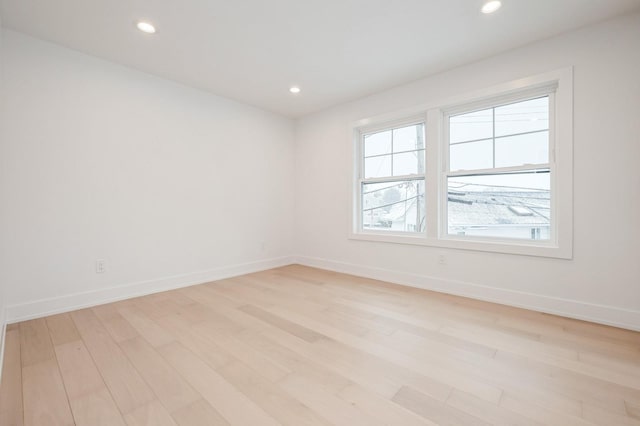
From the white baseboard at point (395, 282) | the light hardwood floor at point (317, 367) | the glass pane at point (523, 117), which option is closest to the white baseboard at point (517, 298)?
the white baseboard at point (395, 282)

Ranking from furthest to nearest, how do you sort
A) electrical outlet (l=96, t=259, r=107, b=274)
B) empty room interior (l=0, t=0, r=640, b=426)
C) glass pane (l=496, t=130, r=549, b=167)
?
electrical outlet (l=96, t=259, r=107, b=274) < glass pane (l=496, t=130, r=549, b=167) < empty room interior (l=0, t=0, r=640, b=426)

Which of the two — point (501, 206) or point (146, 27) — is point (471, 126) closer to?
point (501, 206)

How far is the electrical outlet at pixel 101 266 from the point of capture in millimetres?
2738

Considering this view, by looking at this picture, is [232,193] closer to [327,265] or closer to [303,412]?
[327,265]

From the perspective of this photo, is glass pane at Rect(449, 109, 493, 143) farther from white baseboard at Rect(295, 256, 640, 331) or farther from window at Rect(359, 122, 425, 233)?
white baseboard at Rect(295, 256, 640, 331)

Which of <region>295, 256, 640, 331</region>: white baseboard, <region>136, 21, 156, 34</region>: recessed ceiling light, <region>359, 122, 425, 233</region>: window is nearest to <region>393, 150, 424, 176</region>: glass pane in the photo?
<region>359, 122, 425, 233</region>: window

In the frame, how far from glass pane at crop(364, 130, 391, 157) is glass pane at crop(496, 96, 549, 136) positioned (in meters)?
1.28

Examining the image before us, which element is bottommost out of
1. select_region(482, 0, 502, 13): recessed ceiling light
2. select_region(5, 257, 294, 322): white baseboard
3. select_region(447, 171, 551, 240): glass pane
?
select_region(5, 257, 294, 322): white baseboard

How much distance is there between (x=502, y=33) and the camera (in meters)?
2.40

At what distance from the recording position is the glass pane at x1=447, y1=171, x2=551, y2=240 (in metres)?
2.63

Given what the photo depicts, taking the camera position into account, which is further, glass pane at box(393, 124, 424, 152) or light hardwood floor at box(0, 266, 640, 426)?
glass pane at box(393, 124, 424, 152)

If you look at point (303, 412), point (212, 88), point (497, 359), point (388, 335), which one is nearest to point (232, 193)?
point (212, 88)

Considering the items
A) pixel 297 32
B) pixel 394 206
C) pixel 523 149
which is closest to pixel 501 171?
pixel 523 149

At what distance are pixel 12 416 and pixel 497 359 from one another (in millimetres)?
2550
